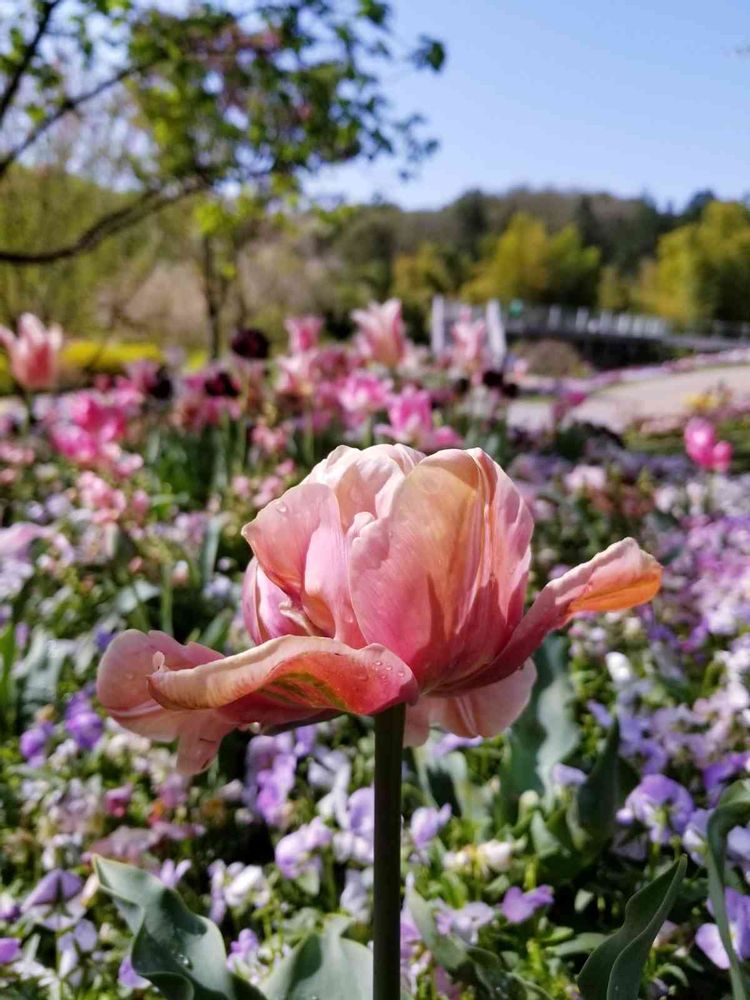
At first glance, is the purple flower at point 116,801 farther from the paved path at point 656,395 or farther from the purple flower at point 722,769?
the paved path at point 656,395

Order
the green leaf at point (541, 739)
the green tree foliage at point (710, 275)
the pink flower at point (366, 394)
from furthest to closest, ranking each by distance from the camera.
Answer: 1. the green tree foliage at point (710, 275)
2. the pink flower at point (366, 394)
3. the green leaf at point (541, 739)

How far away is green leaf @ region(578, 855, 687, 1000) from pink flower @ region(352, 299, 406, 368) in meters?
3.01

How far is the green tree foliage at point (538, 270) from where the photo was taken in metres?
49.8

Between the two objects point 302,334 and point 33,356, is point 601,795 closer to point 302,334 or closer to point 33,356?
point 33,356

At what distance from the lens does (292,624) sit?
57cm

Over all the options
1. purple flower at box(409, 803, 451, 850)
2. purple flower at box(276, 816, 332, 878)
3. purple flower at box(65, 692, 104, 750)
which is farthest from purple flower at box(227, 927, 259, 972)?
purple flower at box(65, 692, 104, 750)

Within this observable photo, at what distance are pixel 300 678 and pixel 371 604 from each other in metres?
0.06

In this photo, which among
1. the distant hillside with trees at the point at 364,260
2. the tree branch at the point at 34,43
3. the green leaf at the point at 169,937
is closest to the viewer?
the green leaf at the point at 169,937

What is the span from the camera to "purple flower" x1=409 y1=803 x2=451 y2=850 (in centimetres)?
111

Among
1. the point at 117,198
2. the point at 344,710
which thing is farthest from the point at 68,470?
the point at 117,198

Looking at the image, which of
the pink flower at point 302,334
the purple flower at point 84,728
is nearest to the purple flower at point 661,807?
the purple flower at point 84,728

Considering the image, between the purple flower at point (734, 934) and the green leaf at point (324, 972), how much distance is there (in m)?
0.33

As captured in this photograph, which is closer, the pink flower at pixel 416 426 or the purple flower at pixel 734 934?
the purple flower at pixel 734 934

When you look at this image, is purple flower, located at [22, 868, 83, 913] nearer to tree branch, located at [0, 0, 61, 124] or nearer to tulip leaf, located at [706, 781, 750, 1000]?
tulip leaf, located at [706, 781, 750, 1000]
